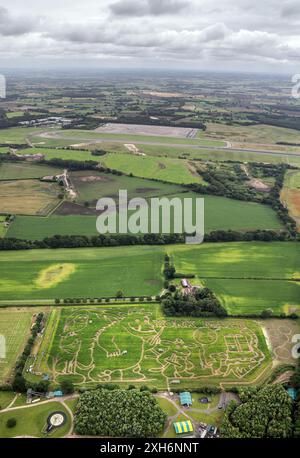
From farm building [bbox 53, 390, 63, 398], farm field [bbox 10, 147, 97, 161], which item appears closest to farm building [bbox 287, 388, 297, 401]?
farm building [bbox 53, 390, 63, 398]

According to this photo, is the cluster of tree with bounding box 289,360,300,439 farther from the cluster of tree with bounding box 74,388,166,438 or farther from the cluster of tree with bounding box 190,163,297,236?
the cluster of tree with bounding box 190,163,297,236

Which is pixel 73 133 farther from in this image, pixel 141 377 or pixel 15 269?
pixel 141 377

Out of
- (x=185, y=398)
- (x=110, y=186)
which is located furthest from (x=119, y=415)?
(x=110, y=186)

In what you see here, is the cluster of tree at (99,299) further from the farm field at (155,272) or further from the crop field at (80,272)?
the farm field at (155,272)

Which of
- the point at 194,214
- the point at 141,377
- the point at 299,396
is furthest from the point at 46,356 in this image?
the point at 194,214

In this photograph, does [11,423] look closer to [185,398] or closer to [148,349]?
[148,349]
